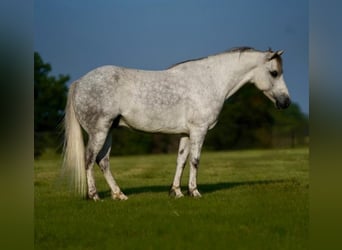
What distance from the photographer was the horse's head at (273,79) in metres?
9.84

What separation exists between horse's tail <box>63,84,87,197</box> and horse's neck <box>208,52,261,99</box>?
282 centimetres

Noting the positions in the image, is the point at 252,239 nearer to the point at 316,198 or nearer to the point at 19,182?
the point at 316,198

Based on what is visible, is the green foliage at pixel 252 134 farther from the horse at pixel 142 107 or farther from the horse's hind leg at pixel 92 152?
the horse's hind leg at pixel 92 152

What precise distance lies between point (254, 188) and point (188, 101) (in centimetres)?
264

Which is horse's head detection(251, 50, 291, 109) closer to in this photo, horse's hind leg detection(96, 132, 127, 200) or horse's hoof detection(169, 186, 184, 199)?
horse's hoof detection(169, 186, 184, 199)

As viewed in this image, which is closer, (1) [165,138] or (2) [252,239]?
(2) [252,239]

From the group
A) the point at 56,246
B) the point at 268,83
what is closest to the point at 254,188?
the point at 268,83

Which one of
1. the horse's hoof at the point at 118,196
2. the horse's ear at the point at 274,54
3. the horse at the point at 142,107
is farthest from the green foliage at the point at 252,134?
the horse's hoof at the point at 118,196

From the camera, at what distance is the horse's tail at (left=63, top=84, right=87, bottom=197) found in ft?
28.7

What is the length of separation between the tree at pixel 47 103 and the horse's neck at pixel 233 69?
2496 centimetres

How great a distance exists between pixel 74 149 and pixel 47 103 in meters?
30.1

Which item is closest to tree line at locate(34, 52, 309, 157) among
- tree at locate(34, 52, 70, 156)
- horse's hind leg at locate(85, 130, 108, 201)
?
tree at locate(34, 52, 70, 156)

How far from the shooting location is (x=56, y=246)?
5629mm

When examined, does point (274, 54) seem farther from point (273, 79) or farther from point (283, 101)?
point (283, 101)
